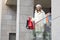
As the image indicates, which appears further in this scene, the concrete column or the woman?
the concrete column

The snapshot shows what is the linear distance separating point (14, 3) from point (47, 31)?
15075mm

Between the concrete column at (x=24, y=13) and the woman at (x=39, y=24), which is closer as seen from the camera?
the woman at (x=39, y=24)

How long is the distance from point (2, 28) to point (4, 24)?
1.48 ft

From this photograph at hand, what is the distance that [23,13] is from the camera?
50.3ft

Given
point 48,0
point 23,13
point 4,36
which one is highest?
point 48,0

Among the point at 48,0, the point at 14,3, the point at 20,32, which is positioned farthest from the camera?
the point at 14,3

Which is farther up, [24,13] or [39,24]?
[24,13]

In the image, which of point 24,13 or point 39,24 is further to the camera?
point 24,13
